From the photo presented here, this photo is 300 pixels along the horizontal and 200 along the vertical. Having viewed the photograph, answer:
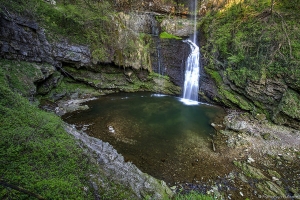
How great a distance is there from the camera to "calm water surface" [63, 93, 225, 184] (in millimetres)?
6004

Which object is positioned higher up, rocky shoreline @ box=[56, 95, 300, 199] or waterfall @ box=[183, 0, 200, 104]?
waterfall @ box=[183, 0, 200, 104]

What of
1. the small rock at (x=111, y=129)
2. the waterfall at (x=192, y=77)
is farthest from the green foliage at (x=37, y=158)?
the waterfall at (x=192, y=77)

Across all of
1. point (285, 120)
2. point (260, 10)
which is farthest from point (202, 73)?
point (285, 120)

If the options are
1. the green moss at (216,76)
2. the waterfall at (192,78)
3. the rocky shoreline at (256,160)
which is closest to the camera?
the rocky shoreline at (256,160)

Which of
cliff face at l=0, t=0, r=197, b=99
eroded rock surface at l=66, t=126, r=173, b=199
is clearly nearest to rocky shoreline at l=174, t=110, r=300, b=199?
eroded rock surface at l=66, t=126, r=173, b=199

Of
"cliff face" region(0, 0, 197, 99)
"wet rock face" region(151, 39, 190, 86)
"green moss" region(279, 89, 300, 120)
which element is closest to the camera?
"green moss" region(279, 89, 300, 120)

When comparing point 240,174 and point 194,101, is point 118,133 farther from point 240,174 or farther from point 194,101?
point 194,101

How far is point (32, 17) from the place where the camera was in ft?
34.7

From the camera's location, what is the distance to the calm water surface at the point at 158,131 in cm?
600

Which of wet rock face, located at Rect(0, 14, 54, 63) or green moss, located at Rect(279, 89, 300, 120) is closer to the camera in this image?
green moss, located at Rect(279, 89, 300, 120)

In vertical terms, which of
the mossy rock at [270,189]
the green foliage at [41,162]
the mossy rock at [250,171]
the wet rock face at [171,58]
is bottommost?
the mossy rock at [270,189]

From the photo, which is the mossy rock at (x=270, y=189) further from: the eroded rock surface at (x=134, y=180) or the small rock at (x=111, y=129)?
the small rock at (x=111, y=129)

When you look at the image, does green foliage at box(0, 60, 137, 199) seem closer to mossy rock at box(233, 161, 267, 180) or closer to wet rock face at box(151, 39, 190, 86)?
mossy rock at box(233, 161, 267, 180)

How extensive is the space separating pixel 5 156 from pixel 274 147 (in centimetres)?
916
